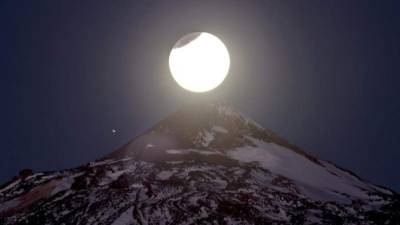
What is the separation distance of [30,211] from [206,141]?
158ft

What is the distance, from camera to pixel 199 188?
7944 centimetres

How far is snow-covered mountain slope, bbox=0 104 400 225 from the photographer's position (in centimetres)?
6944

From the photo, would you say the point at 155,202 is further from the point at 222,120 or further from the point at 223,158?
the point at 222,120

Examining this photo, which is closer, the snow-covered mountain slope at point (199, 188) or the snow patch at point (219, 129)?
the snow-covered mountain slope at point (199, 188)

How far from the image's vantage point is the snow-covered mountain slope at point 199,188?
69438 mm

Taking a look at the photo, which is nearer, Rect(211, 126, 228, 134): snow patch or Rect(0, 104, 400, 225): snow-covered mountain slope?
Rect(0, 104, 400, 225): snow-covered mountain slope

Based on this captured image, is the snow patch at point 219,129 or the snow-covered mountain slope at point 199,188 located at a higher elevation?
the snow patch at point 219,129

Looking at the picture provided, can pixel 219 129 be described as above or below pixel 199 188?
above

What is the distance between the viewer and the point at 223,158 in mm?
102312

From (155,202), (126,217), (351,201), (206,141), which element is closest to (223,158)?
(206,141)

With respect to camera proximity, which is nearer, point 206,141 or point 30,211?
point 30,211

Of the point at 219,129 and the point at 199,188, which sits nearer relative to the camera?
the point at 199,188

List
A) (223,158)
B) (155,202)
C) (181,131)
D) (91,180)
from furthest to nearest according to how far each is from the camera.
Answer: (181,131), (223,158), (91,180), (155,202)

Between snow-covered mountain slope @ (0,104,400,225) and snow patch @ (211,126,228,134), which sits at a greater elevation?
snow patch @ (211,126,228,134)
